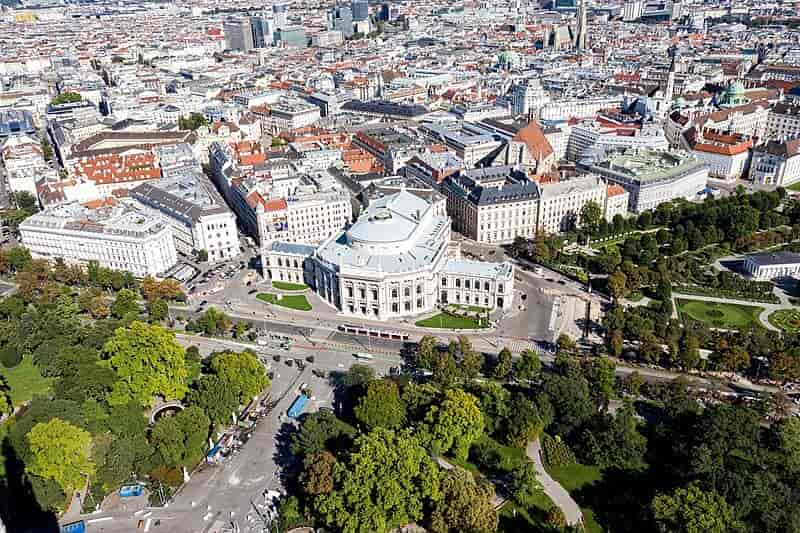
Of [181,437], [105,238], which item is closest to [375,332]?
[181,437]

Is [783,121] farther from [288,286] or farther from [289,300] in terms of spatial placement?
[289,300]

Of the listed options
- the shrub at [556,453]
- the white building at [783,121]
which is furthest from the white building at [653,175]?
the shrub at [556,453]

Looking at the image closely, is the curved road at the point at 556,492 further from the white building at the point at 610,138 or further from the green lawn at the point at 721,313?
the white building at the point at 610,138

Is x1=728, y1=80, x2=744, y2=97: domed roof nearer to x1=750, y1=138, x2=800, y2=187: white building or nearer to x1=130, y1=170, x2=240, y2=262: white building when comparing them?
x1=750, y1=138, x2=800, y2=187: white building

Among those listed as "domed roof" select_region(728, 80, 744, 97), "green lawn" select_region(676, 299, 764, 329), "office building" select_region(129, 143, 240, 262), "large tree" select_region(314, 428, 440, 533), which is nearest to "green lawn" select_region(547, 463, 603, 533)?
"large tree" select_region(314, 428, 440, 533)

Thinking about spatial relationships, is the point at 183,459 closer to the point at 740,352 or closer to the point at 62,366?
the point at 62,366
